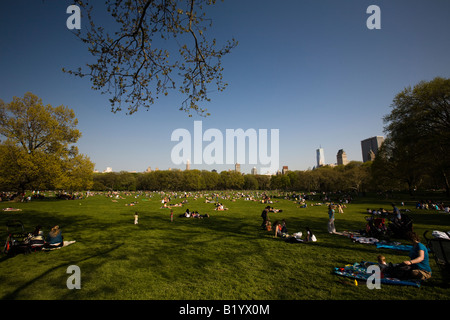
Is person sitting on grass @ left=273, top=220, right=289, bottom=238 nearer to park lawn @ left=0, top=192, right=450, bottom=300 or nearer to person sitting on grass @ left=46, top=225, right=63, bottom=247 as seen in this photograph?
park lawn @ left=0, top=192, right=450, bottom=300

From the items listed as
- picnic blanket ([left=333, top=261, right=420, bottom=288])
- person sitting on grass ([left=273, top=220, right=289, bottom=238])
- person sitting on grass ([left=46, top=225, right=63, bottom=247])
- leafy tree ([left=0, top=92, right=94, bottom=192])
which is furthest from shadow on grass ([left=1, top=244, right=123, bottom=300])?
leafy tree ([left=0, top=92, right=94, bottom=192])

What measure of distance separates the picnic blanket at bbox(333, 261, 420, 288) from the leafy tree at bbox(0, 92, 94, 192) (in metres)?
34.0

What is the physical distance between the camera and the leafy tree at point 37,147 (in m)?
24.7

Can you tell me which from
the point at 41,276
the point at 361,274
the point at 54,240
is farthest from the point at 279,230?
the point at 54,240

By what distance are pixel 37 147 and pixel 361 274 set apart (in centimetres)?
3850

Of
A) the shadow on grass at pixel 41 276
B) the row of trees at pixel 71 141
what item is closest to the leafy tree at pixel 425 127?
the row of trees at pixel 71 141

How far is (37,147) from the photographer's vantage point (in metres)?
27.8

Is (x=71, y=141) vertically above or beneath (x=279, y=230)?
above

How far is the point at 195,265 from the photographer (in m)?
6.80

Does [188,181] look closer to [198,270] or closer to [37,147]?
[37,147]

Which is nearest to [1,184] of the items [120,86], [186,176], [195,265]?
[120,86]
